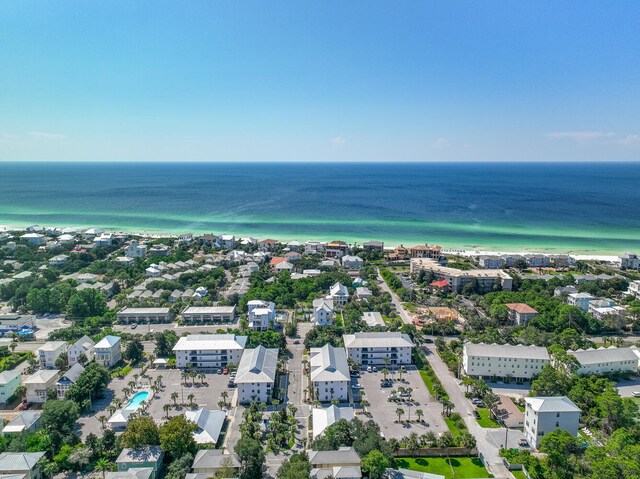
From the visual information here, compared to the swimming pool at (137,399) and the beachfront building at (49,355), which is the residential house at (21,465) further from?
the beachfront building at (49,355)

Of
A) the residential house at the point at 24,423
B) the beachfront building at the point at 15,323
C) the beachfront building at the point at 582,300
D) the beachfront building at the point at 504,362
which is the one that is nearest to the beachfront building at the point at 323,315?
the beachfront building at the point at 504,362

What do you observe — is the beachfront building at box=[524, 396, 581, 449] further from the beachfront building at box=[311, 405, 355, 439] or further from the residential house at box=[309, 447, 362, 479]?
the residential house at box=[309, 447, 362, 479]

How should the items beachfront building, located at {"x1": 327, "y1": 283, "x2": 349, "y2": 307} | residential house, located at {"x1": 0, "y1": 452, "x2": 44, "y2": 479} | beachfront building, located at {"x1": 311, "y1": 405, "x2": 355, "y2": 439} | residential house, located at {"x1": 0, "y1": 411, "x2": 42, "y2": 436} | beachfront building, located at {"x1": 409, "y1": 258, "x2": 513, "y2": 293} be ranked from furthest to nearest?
beachfront building, located at {"x1": 409, "y1": 258, "x2": 513, "y2": 293}
beachfront building, located at {"x1": 327, "y1": 283, "x2": 349, "y2": 307}
beachfront building, located at {"x1": 311, "y1": 405, "x2": 355, "y2": 439}
residential house, located at {"x1": 0, "y1": 411, "x2": 42, "y2": 436}
residential house, located at {"x1": 0, "y1": 452, "x2": 44, "y2": 479}

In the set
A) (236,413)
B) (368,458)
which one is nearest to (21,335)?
(236,413)

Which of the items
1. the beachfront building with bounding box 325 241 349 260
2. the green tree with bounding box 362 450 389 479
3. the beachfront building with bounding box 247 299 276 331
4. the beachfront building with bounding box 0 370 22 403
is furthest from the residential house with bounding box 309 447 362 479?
the beachfront building with bounding box 325 241 349 260

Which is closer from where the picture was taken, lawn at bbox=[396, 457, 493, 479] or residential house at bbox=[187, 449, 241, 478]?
residential house at bbox=[187, 449, 241, 478]

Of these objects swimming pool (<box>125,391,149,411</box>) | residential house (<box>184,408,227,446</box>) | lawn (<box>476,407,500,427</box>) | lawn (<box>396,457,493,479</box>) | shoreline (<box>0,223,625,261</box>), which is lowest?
lawn (<box>396,457,493,479</box>)

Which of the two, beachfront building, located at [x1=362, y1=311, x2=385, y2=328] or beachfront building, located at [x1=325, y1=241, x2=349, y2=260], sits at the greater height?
beachfront building, located at [x1=325, y1=241, x2=349, y2=260]

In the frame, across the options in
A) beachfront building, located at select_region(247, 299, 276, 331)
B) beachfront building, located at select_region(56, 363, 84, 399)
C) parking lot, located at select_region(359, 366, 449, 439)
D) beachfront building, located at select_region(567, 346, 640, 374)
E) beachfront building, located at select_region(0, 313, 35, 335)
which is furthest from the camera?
beachfront building, located at select_region(247, 299, 276, 331)

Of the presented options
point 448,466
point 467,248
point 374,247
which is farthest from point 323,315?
point 467,248

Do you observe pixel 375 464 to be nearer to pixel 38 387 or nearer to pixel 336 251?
pixel 38 387
